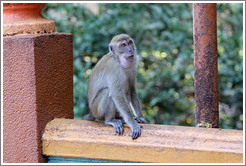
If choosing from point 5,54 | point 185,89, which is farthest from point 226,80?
point 5,54

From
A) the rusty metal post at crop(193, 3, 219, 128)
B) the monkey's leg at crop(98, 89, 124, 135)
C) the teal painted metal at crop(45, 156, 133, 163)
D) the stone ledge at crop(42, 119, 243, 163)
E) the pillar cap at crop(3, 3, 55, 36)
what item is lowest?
the teal painted metal at crop(45, 156, 133, 163)

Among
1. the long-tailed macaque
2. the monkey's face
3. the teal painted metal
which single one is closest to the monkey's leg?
the long-tailed macaque

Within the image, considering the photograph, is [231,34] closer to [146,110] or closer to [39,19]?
[146,110]

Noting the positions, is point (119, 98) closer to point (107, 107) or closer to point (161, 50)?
point (107, 107)

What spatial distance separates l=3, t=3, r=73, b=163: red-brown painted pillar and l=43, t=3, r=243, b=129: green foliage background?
2581mm

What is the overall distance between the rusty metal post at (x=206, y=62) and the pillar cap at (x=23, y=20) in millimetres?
1161

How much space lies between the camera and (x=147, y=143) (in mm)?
2854

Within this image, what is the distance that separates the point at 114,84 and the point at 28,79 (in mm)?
1051

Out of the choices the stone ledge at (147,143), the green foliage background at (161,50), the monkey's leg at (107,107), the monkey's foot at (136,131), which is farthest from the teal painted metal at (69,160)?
the green foliage background at (161,50)

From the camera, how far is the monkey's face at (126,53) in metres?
4.02

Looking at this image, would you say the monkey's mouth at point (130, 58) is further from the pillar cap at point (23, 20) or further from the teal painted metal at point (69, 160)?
the teal painted metal at point (69, 160)

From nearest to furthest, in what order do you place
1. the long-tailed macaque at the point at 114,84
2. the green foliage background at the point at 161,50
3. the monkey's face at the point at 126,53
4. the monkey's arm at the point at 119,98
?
the monkey's arm at the point at 119,98 < the long-tailed macaque at the point at 114,84 < the monkey's face at the point at 126,53 < the green foliage background at the point at 161,50

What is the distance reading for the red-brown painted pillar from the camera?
120 inches

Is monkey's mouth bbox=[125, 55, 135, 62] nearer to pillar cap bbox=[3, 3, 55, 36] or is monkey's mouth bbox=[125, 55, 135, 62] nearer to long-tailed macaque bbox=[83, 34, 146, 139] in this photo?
long-tailed macaque bbox=[83, 34, 146, 139]
